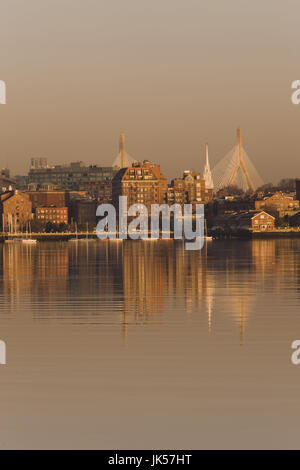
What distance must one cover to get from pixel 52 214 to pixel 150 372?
155 metres

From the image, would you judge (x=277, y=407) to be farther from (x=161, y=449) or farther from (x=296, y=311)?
(x=296, y=311)

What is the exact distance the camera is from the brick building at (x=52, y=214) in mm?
164625

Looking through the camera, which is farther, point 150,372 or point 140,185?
point 140,185

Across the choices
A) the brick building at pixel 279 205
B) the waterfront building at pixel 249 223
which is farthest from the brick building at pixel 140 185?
the waterfront building at pixel 249 223

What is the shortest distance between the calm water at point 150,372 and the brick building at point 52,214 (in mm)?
141651

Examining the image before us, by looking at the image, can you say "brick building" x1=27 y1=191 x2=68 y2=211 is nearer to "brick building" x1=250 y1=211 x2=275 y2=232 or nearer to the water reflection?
"brick building" x1=250 y1=211 x2=275 y2=232

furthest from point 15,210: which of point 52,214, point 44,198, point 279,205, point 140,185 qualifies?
point 279,205

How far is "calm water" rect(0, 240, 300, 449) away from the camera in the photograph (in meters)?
9.48

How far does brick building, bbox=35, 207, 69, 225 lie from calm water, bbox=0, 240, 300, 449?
14165 centimetres

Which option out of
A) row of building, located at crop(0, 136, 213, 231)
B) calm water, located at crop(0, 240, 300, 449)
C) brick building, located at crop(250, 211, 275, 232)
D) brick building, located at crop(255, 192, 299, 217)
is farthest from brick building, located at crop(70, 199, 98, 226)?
calm water, located at crop(0, 240, 300, 449)

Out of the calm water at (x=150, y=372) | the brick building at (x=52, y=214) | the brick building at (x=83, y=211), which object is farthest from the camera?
the brick building at (x=83, y=211)

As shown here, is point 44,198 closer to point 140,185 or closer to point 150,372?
point 140,185

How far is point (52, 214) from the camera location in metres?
167

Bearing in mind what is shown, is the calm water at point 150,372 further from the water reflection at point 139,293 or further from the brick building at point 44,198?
the brick building at point 44,198
